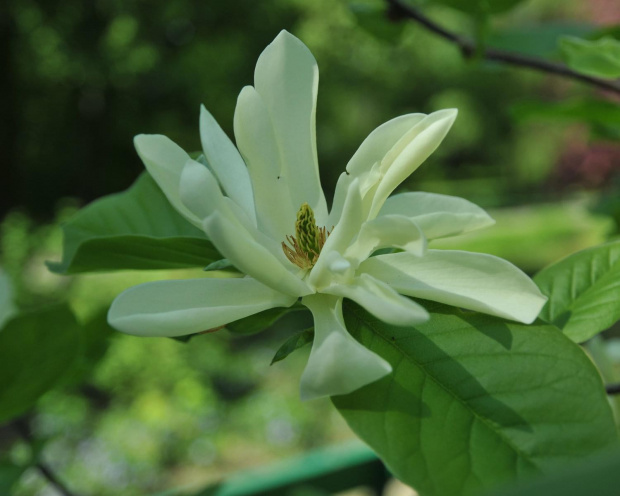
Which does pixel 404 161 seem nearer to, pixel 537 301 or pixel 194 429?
pixel 537 301

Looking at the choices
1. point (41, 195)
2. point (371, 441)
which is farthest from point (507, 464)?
point (41, 195)

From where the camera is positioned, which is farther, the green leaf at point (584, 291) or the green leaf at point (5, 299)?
the green leaf at point (5, 299)

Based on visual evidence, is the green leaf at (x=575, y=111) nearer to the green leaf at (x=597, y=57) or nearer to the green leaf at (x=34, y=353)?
the green leaf at (x=597, y=57)

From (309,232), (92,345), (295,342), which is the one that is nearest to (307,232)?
(309,232)

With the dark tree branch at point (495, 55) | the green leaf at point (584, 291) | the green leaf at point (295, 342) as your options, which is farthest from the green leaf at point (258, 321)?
the dark tree branch at point (495, 55)

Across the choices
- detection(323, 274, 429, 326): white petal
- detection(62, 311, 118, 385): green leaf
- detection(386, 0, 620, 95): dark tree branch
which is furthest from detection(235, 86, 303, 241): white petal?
detection(386, 0, 620, 95): dark tree branch
